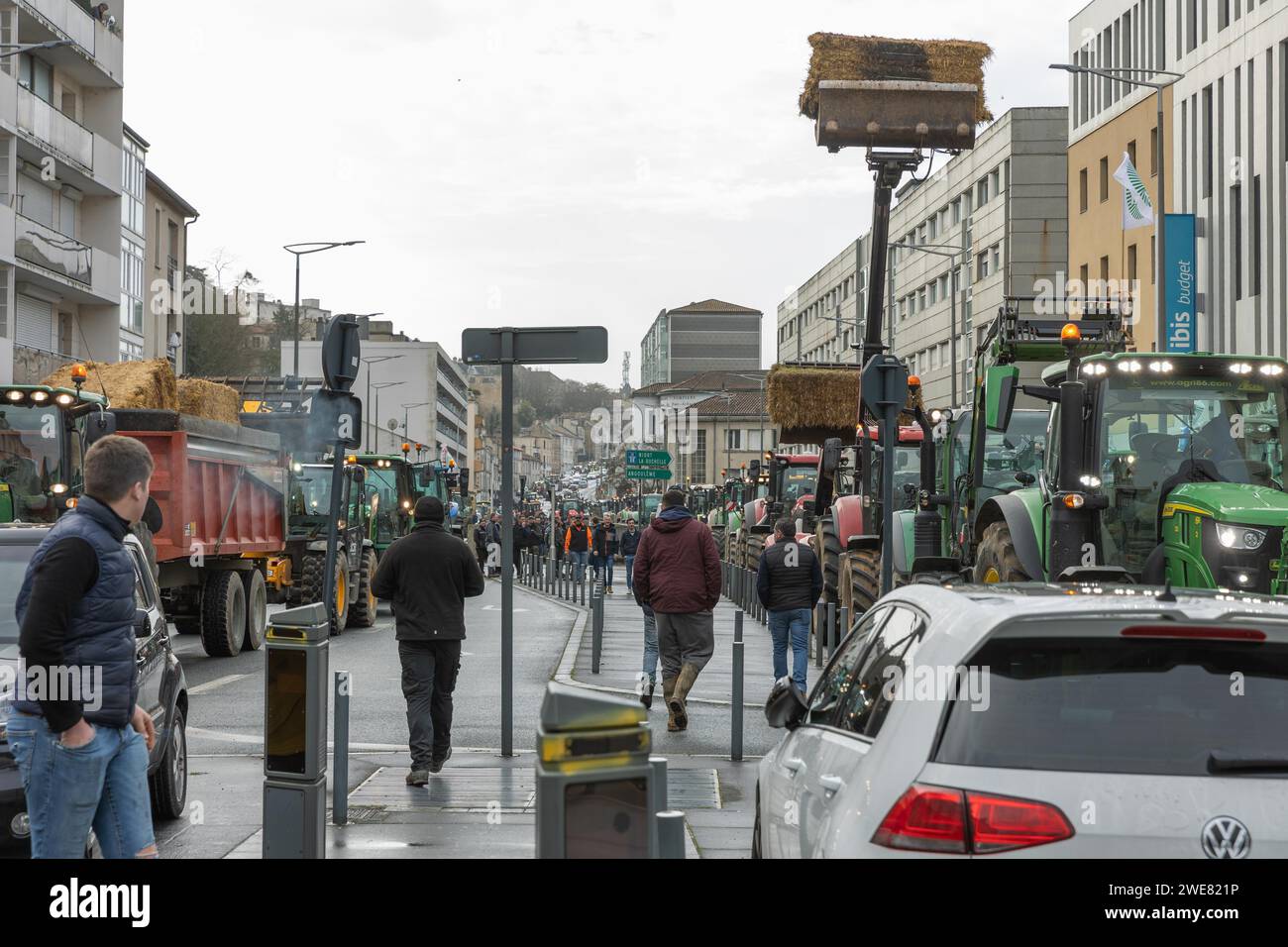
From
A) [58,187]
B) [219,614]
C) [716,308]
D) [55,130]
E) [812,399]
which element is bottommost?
[219,614]

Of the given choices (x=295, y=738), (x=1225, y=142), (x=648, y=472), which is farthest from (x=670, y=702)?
(x=1225, y=142)

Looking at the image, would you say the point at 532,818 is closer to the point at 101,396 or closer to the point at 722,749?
the point at 722,749

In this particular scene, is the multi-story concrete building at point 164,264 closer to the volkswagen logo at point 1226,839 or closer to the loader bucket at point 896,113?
the loader bucket at point 896,113

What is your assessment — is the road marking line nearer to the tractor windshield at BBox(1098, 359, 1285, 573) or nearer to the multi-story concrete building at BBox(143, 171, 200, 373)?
the tractor windshield at BBox(1098, 359, 1285, 573)

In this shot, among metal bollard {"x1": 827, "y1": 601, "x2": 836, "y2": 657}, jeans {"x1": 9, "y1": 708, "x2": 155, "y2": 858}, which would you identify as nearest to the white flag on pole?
metal bollard {"x1": 827, "y1": 601, "x2": 836, "y2": 657}

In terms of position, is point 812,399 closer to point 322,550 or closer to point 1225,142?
point 322,550

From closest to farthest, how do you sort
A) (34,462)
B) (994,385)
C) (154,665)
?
1. (154,665)
2. (994,385)
3. (34,462)

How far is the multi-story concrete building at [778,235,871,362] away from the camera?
291ft

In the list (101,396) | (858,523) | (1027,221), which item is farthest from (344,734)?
(1027,221)

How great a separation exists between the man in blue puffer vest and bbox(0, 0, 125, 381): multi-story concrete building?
34.3m

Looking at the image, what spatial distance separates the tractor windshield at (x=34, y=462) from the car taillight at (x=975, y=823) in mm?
13703

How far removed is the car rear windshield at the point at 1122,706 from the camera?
4113 mm

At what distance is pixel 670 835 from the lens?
526 cm

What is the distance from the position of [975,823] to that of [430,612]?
7035 mm
